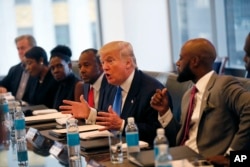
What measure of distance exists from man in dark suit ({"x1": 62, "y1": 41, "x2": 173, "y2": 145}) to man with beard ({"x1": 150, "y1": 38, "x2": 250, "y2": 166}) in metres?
0.22

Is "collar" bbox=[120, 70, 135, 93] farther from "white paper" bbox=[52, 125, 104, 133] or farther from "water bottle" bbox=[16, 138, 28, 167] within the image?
"water bottle" bbox=[16, 138, 28, 167]

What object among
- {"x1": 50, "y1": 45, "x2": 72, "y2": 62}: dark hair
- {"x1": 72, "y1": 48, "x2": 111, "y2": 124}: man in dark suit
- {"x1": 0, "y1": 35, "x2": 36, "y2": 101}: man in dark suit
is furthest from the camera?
{"x1": 0, "y1": 35, "x2": 36, "y2": 101}: man in dark suit

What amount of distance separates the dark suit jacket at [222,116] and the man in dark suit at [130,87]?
46 cm

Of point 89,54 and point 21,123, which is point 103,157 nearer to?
point 21,123

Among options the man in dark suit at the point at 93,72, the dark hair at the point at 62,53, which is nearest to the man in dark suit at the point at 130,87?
the man in dark suit at the point at 93,72

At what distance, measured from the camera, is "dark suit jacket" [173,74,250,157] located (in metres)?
2.58

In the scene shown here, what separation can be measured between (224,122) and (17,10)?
521 cm

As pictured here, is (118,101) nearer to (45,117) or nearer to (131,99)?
(131,99)

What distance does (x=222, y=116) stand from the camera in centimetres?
271

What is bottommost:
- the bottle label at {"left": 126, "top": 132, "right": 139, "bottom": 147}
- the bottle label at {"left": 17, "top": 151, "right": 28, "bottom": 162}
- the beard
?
the bottle label at {"left": 17, "top": 151, "right": 28, "bottom": 162}

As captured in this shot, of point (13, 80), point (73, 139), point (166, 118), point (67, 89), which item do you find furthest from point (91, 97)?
point (13, 80)

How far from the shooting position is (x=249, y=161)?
7.57 feet

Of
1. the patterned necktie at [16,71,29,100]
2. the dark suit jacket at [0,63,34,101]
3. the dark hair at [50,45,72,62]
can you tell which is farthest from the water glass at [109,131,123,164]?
the dark suit jacket at [0,63,34,101]

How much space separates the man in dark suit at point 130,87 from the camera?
3252 mm
